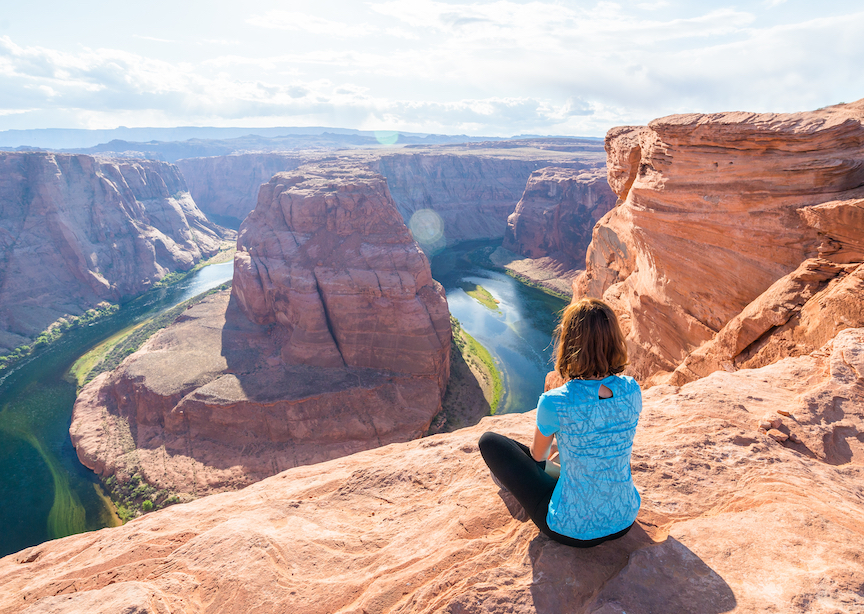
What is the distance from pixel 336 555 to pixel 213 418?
105 ft

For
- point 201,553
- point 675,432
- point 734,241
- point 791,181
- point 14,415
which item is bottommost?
point 14,415

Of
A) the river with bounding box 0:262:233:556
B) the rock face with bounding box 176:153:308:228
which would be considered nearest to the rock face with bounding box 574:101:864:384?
the river with bounding box 0:262:233:556

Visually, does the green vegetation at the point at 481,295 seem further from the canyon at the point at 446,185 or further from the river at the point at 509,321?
the canyon at the point at 446,185

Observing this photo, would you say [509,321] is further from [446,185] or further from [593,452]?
[446,185]

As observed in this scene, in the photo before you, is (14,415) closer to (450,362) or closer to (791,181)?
(450,362)

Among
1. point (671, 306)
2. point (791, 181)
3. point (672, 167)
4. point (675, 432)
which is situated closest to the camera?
point (675, 432)

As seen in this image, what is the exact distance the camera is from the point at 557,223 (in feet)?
267

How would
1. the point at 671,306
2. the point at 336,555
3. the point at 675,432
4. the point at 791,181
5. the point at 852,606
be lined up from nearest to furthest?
the point at 852,606 < the point at 336,555 < the point at 675,432 < the point at 791,181 < the point at 671,306

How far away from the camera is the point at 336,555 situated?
535cm

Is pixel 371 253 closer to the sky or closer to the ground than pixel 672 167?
closer to the ground

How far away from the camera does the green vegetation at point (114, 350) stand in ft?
149

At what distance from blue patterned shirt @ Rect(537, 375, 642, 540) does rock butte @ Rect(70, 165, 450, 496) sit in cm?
2912

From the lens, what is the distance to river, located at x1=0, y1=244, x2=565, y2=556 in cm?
2905

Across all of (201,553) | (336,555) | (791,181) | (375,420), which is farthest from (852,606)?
(375,420)
